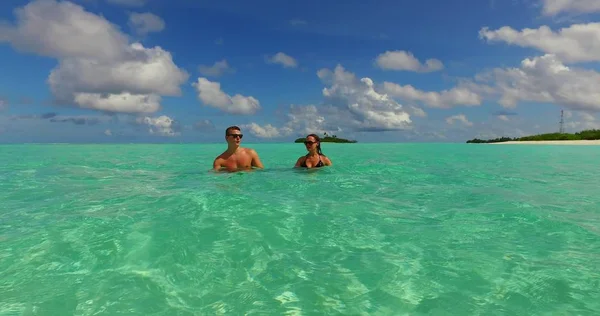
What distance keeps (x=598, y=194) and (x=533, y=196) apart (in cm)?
171

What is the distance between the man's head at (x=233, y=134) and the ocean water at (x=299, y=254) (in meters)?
3.46

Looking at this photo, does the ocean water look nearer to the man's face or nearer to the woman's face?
the man's face

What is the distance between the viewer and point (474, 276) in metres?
3.52

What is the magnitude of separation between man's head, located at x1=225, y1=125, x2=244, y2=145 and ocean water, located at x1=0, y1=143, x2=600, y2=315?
3.46 meters

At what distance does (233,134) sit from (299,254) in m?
7.42

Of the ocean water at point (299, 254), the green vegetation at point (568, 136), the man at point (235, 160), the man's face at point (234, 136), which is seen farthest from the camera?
the green vegetation at point (568, 136)

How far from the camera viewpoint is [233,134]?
11.1 metres

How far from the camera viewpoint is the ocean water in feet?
9.99

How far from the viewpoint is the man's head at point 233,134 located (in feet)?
36.4

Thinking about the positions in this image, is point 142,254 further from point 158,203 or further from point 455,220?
point 455,220

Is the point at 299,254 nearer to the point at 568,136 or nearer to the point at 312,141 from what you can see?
the point at 312,141

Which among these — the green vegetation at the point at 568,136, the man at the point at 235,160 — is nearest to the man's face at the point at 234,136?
the man at the point at 235,160

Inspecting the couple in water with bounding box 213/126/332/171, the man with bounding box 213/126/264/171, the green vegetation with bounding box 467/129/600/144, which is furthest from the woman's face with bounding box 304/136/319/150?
the green vegetation with bounding box 467/129/600/144

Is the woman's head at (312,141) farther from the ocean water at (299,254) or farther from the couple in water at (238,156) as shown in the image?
the ocean water at (299,254)
